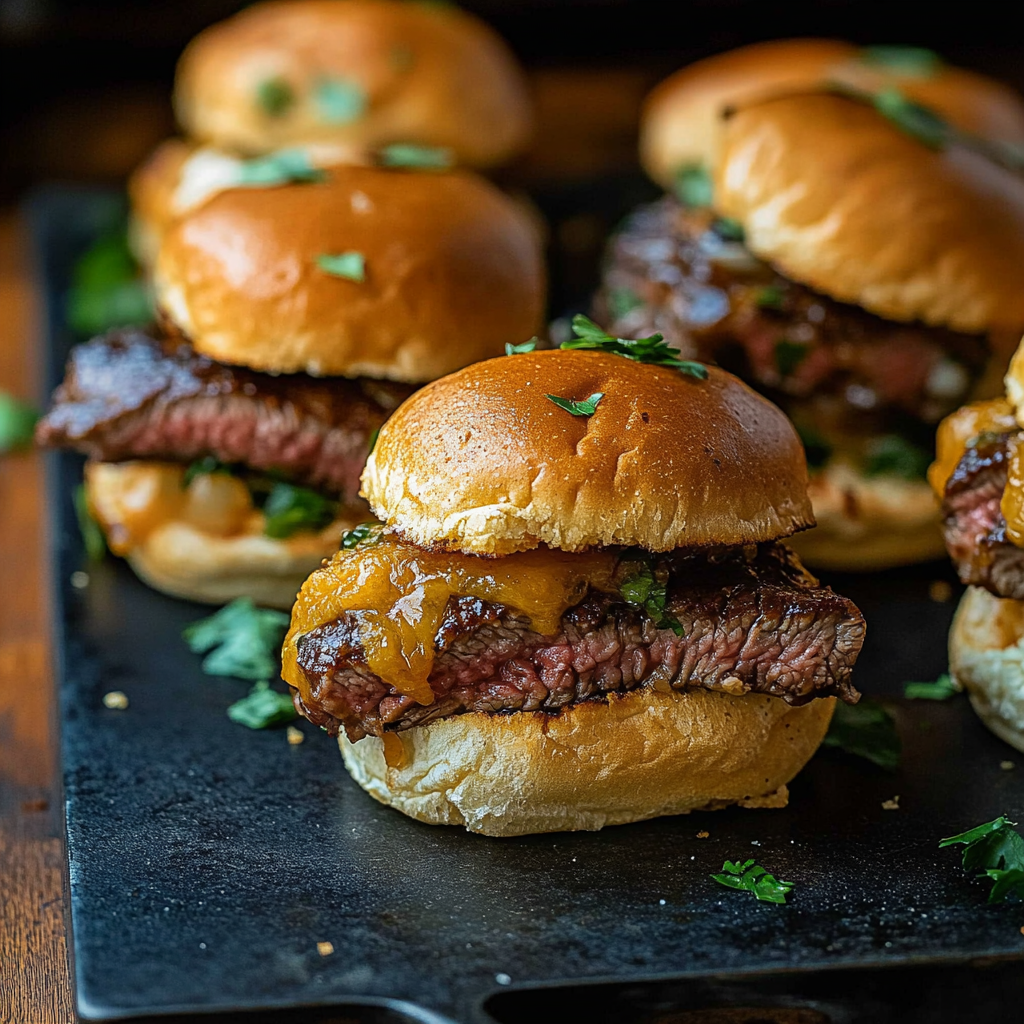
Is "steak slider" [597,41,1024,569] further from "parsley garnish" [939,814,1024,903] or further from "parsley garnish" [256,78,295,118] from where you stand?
"parsley garnish" [256,78,295,118]

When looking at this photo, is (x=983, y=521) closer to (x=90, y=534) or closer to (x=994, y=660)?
(x=994, y=660)

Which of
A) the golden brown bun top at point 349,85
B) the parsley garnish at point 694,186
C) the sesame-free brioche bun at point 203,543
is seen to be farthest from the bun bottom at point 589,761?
the golden brown bun top at point 349,85

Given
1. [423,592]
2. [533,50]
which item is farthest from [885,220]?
[533,50]

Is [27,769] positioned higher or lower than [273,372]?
lower

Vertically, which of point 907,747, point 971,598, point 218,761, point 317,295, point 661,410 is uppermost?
point 661,410

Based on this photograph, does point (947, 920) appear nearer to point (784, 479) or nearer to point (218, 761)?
point (784, 479)

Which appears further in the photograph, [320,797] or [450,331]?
[450,331]

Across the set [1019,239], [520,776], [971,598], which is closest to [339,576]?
[520,776]
